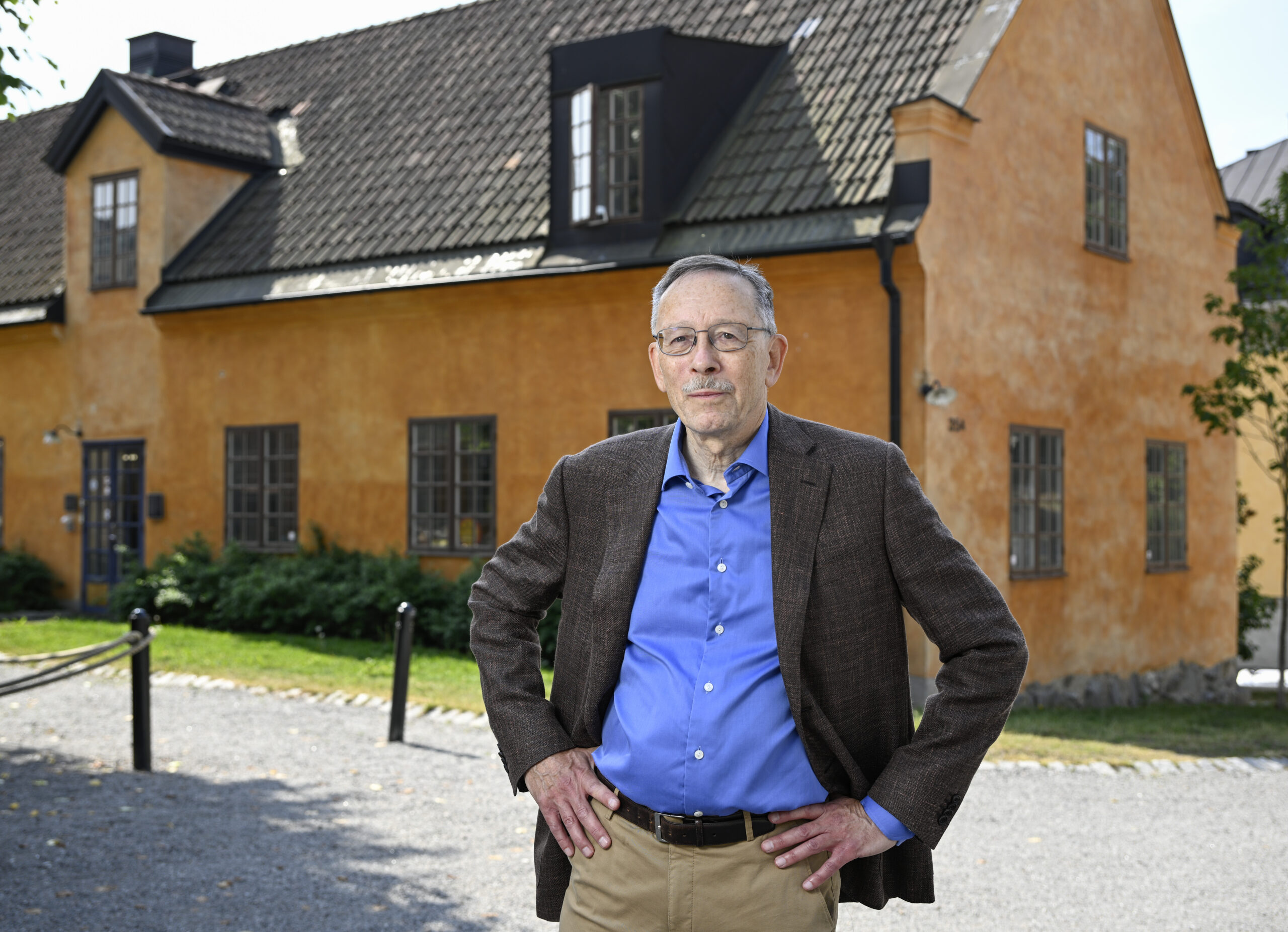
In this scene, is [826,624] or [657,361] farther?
[657,361]

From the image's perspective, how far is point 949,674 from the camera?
266cm

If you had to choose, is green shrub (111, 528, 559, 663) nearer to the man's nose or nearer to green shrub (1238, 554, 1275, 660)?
green shrub (1238, 554, 1275, 660)

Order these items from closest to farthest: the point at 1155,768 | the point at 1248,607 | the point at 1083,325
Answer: the point at 1155,768, the point at 1083,325, the point at 1248,607

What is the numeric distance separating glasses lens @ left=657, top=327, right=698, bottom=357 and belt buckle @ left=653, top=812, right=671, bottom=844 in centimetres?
98

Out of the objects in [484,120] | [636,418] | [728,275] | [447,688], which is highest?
[484,120]

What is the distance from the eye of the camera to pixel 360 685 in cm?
1187

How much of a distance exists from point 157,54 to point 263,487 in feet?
29.4

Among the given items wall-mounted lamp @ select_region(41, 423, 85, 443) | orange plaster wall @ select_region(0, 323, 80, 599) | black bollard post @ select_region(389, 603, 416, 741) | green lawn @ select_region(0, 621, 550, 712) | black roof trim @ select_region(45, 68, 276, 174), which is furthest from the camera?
orange plaster wall @ select_region(0, 323, 80, 599)

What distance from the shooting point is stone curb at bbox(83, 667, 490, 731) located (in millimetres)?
10391

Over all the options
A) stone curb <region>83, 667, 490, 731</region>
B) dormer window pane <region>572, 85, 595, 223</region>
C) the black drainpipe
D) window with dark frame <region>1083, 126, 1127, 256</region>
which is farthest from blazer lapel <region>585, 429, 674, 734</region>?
window with dark frame <region>1083, 126, 1127, 256</region>

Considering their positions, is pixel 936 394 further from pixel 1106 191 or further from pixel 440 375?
pixel 440 375

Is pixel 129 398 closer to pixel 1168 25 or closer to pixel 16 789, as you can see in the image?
pixel 16 789

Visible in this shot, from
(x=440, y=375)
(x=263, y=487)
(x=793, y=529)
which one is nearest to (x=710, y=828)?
(x=793, y=529)

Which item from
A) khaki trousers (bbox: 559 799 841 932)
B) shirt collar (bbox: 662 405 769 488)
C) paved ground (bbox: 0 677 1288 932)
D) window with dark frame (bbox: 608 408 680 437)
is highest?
window with dark frame (bbox: 608 408 680 437)
